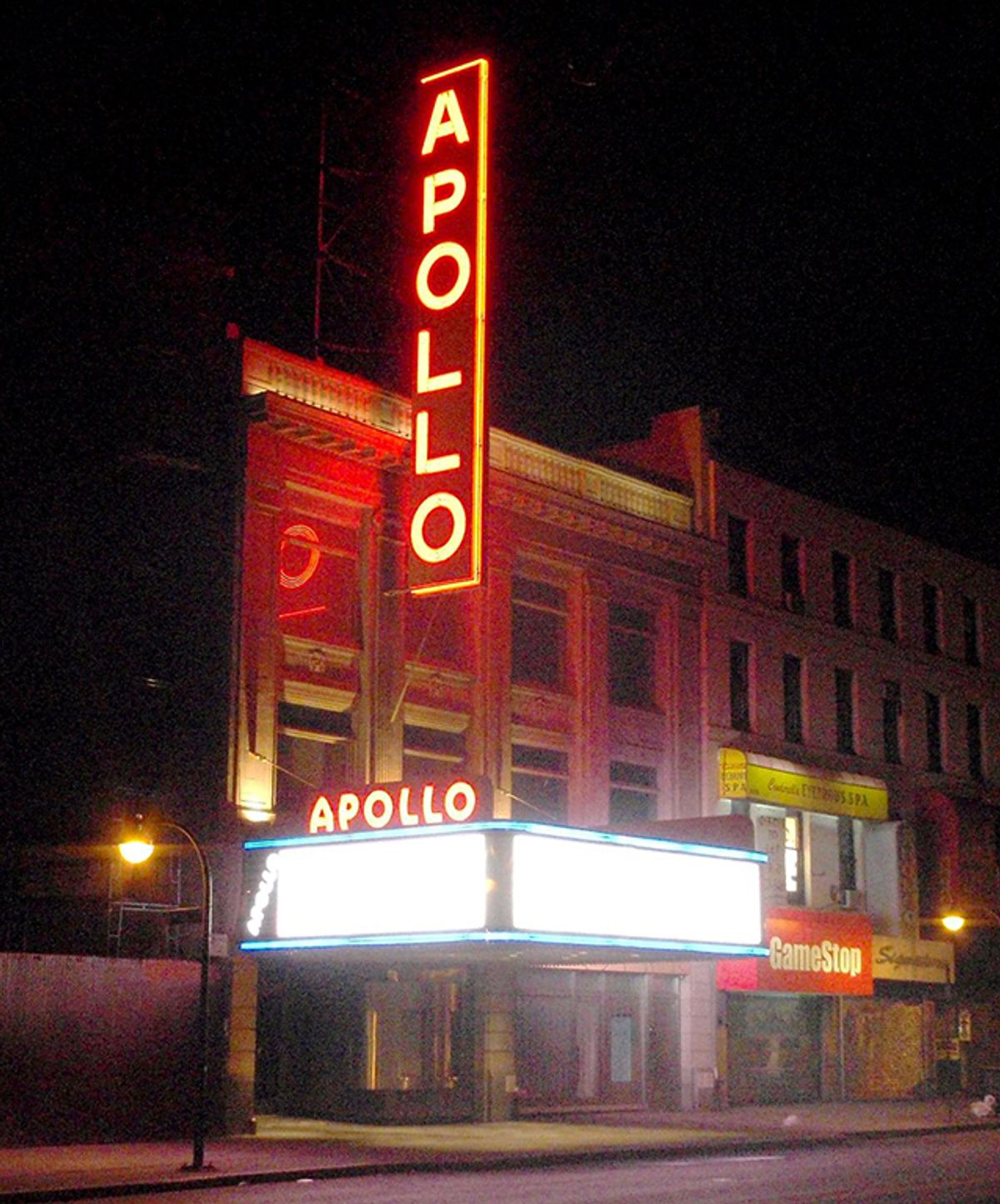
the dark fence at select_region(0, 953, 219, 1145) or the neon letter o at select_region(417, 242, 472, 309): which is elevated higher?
the neon letter o at select_region(417, 242, 472, 309)

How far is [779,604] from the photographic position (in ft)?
140

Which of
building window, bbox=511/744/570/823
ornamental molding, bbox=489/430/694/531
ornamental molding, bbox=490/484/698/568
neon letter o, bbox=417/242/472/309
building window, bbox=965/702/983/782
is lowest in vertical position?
building window, bbox=511/744/570/823

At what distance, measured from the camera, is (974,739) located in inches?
1970

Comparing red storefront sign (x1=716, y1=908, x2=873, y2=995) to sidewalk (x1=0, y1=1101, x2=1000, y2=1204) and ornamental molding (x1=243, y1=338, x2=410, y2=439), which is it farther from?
ornamental molding (x1=243, y1=338, x2=410, y2=439)

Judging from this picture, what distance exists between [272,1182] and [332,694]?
10990mm

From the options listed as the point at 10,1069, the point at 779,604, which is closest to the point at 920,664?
the point at 779,604

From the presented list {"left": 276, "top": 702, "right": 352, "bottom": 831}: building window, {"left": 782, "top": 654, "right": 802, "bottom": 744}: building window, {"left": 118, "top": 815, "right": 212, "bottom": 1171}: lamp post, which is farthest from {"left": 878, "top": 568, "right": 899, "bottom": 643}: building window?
{"left": 118, "top": 815, "right": 212, "bottom": 1171}: lamp post

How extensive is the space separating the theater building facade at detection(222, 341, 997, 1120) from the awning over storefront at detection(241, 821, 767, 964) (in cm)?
6

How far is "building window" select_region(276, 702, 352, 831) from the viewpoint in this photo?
100 feet

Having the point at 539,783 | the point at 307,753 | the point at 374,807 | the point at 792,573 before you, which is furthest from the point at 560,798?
the point at 792,573

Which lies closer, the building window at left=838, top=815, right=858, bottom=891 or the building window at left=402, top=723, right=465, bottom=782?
the building window at left=402, top=723, right=465, bottom=782

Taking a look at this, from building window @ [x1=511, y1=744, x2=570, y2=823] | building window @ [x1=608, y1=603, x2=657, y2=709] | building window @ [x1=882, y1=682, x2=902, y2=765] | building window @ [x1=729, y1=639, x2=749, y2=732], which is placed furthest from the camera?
building window @ [x1=882, y1=682, x2=902, y2=765]

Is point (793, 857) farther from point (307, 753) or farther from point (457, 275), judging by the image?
point (457, 275)

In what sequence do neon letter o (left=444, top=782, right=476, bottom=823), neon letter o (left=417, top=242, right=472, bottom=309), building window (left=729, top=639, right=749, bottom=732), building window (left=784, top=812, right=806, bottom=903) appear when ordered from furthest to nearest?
building window (left=784, top=812, right=806, bottom=903), building window (left=729, top=639, right=749, bottom=732), neon letter o (left=417, top=242, right=472, bottom=309), neon letter o (left=444, top=782, right=476, bottom=823)
